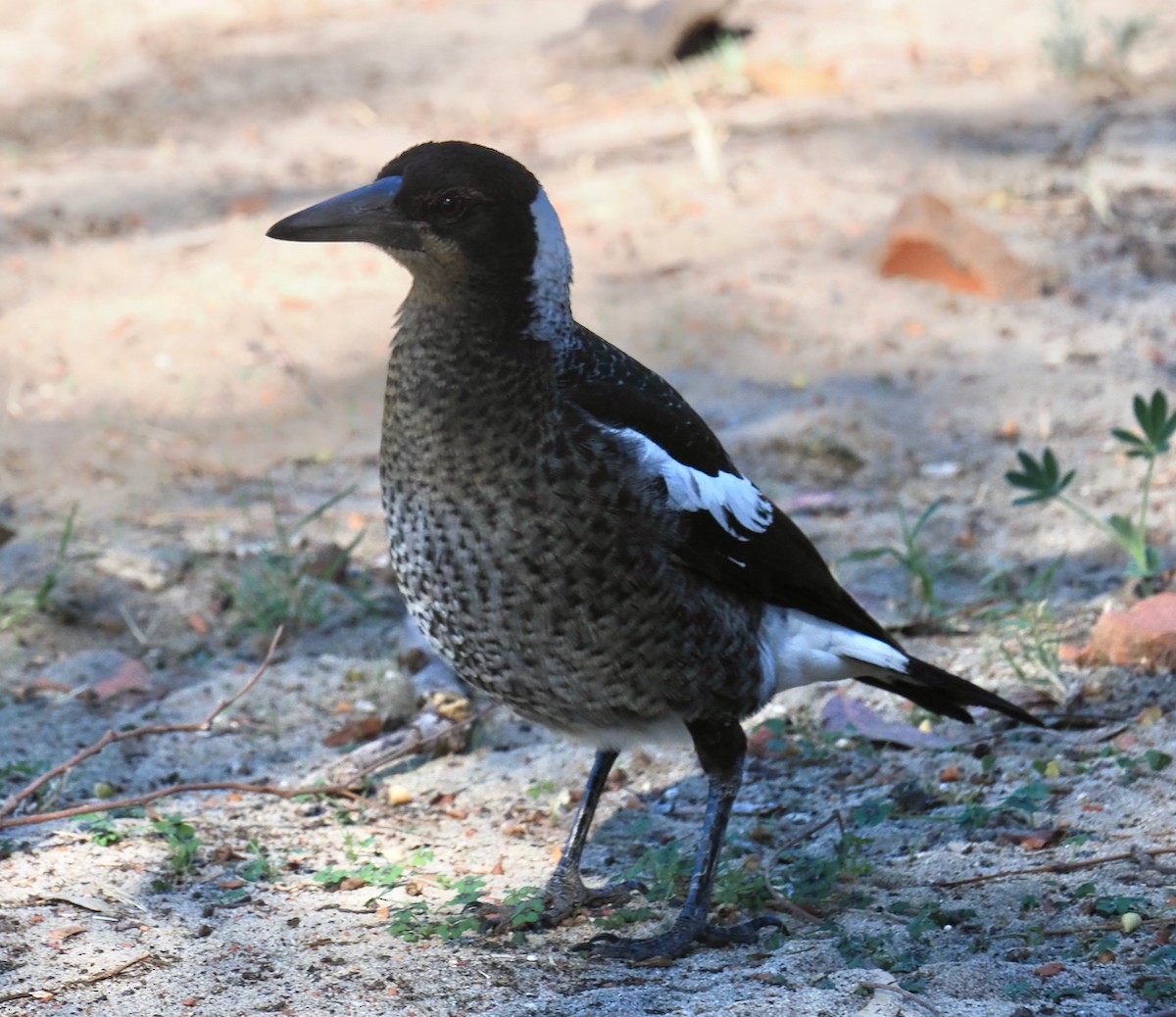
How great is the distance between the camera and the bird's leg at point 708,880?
9.00ft

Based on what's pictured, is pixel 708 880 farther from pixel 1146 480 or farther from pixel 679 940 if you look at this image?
pixel 1146 480

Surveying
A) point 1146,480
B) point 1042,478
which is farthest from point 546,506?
point 1146,480

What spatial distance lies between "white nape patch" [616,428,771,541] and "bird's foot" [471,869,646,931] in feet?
2.37

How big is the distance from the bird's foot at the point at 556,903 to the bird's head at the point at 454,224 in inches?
40.3

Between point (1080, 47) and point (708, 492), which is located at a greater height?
point (1080, 47)

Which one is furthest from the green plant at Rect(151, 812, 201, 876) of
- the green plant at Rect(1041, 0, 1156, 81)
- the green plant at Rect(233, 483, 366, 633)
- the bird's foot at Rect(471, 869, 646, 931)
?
the green plant at Rect(1041, 0, 1156, 81)

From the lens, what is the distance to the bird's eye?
2756 millimetres

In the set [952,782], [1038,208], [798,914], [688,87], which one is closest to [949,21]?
[688,87]

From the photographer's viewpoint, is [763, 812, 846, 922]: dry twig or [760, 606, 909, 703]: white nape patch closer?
[763, 812, 846, 922]: dry twig

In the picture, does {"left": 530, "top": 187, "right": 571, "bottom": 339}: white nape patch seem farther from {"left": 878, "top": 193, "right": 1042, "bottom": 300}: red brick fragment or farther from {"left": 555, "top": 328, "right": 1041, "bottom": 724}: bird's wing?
{"left": 878, "top": 193, "right": 1042, "bottom": 300}: red brick fragment

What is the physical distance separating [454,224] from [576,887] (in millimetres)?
1243

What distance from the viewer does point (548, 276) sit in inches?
112

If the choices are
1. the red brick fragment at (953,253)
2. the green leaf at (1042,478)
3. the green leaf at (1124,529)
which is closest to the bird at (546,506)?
the green leaf at (1042,478)

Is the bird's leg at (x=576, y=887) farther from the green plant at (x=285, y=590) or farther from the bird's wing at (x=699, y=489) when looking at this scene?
the green plant at (x=285, y=590)
